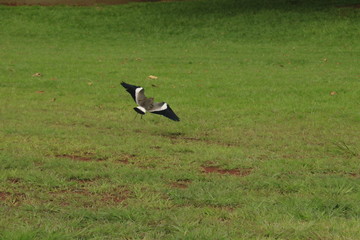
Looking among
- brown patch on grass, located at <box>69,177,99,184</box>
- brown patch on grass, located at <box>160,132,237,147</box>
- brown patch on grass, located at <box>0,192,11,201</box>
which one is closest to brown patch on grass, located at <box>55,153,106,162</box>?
brown patch on grass, located at <box>69,177,99,184</box>

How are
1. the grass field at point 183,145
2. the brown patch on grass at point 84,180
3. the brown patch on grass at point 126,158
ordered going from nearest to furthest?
the grass field at point 183,145
the brown patch on grass at point 84,180
the brown patch on grass at point 126,158

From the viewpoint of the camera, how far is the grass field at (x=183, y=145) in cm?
454

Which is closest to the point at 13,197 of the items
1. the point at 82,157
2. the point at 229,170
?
the point at 82,157

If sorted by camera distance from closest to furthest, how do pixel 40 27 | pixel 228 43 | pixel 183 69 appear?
pixel 183 69 → pixel 228 43 → pixel 40 27

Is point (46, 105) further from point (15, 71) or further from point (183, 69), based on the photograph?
point (183, 69)

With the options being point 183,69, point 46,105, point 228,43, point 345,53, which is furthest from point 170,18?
point 46,105

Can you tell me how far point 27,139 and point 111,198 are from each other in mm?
2912

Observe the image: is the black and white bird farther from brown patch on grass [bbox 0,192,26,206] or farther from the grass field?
brown patch on grass [bbox 0,192,26,206]

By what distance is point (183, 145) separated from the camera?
766 cm

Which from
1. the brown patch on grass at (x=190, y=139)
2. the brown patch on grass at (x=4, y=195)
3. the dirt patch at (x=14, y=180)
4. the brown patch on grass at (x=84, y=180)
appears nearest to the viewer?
the brown patch on grass at (x=4, y=195)

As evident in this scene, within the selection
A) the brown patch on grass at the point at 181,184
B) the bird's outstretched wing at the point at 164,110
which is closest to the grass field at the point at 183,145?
A: the brown patch on grass at the point at 181,184

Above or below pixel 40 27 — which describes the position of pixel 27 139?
above

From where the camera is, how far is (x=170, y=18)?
96.3ft

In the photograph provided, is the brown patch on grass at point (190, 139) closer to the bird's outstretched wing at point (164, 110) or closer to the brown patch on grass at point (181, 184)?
the bird's outstretched wing at point (164, 110)
